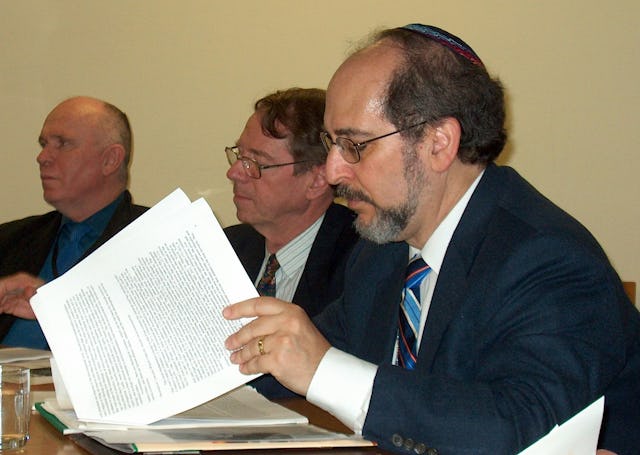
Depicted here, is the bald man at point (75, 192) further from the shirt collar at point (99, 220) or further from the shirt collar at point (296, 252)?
the shirt collar at point (296, 252)

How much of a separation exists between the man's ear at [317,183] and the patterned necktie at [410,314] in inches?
39.5

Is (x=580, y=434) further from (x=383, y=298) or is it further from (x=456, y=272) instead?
(x=383, y=298)

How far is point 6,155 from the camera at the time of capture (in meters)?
3.64

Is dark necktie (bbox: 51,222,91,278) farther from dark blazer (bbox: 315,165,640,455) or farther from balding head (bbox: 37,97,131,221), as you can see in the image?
dark blazer (bbox: 315,165,640,455)

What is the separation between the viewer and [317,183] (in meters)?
2.75

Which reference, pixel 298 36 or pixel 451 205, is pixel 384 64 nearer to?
pixel 451 205

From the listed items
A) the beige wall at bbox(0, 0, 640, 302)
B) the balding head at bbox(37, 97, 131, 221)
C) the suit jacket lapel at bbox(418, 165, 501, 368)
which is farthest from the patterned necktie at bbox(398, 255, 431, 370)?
the balding head at bbox(37, 97, 131, 221)

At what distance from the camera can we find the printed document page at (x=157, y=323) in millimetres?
1378

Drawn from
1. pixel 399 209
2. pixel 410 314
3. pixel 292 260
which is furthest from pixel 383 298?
pixel 292 260

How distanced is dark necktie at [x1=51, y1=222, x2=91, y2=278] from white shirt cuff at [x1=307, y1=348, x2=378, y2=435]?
2.03 m

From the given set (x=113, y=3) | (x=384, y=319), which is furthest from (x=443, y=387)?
(x=113, y=3)

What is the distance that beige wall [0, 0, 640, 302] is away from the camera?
10.8 ft

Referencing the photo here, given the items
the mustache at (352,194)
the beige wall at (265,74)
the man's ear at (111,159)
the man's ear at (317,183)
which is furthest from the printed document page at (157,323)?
the beige wall at (265,74)

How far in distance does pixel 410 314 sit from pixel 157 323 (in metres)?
0.52
